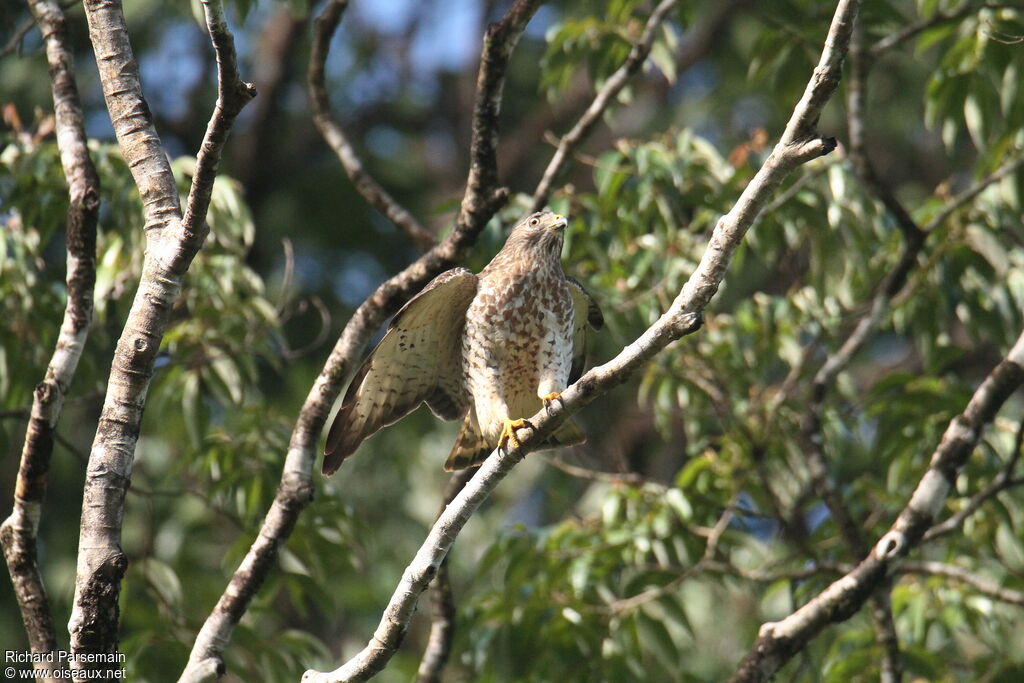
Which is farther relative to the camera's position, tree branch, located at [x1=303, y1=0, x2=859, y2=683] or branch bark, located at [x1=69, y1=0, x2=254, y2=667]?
branch bark, located at [x1=69, y1=0, x2=254, y2=667]

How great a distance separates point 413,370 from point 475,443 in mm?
365

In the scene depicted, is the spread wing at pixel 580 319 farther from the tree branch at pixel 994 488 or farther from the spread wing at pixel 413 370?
the tree branch at pixel 994 488

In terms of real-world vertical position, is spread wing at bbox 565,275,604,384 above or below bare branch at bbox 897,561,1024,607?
above

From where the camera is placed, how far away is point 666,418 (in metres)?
5.50

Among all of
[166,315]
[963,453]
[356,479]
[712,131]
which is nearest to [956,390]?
[963,453]

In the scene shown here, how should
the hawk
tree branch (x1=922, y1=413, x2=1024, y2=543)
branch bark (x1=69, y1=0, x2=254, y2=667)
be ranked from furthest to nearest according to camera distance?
tree branch (x1=922, y1=413, x2=1024, y2=543) < the hawk < branch bark (x1=69, y1=0, x2=254, y2=667)

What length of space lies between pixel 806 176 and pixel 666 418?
127 cm

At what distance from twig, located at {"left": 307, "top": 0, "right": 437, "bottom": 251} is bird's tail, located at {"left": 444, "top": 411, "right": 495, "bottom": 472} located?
2.57ft


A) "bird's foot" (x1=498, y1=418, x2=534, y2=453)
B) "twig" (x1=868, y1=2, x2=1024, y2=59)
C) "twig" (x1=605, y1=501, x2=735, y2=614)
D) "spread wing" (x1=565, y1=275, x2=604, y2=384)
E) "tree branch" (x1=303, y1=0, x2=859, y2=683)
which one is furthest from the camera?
"twig" (x1=605, y1=501, x2=735, y2=614)

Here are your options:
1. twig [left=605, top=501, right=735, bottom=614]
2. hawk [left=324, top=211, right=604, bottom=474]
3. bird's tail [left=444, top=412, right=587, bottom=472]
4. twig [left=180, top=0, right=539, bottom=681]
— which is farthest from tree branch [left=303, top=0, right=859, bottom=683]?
twig [left=605, top=501, right=735, bottom=614]

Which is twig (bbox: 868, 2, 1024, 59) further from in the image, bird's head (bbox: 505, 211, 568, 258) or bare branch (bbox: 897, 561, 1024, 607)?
bare branch (bbox: 897, 561, 1024, 607)

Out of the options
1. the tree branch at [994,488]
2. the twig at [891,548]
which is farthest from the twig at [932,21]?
the tree branch at [994,488]

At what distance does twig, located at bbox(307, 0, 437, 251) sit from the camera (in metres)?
4.86

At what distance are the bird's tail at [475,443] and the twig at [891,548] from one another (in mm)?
975
